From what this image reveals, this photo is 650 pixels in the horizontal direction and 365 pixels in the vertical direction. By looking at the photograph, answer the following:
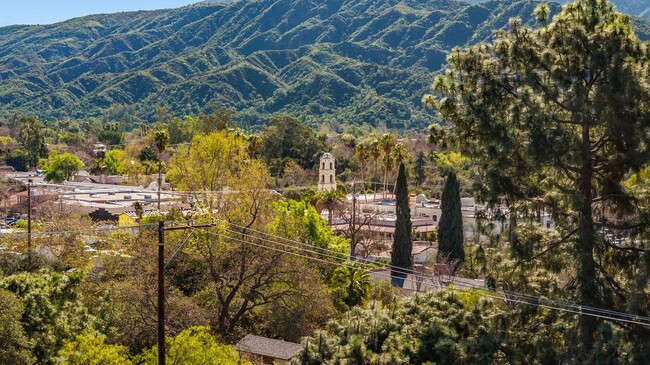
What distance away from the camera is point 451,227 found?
43.9 metres

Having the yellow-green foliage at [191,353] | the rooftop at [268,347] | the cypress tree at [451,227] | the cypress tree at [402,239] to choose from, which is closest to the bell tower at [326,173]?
the cypress tree at [451,227]

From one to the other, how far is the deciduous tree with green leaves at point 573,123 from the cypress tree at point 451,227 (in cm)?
2561

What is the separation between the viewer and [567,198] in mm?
17281

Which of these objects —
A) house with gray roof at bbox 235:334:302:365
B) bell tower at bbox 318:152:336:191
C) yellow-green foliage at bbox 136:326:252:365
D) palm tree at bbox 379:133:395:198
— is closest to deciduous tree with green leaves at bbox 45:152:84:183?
bell tower at bbox 318:152:336:191

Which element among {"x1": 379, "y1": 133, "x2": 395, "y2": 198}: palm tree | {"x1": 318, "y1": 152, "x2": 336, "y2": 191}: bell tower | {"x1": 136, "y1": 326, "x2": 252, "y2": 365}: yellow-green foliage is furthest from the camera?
{"x1": 318, "y1": 152, "x2": 336, "y2": 191}: bell tower

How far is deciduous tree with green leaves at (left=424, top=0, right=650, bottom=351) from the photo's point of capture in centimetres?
1619

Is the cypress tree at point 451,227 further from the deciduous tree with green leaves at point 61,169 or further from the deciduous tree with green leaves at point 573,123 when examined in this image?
the deciduous tree with green leaves at point 61,169

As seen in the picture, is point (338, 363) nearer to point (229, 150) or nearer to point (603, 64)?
point (603, 64)

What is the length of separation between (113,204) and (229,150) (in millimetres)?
18889

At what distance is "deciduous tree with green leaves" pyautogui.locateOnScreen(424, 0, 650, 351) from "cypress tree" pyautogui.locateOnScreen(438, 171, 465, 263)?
2561 cm

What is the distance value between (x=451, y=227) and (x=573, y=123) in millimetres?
27586

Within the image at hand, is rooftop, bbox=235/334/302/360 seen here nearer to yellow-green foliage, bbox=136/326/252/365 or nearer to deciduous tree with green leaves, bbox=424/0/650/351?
yellow-green foliage, bbox=136/326/252/365

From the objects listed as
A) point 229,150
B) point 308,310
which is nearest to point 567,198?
point 308,310

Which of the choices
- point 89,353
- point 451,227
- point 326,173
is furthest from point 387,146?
point 89,353
